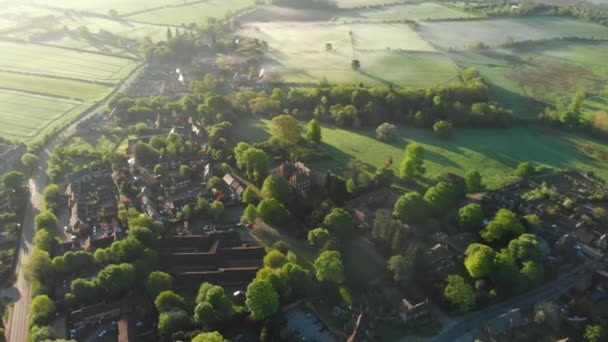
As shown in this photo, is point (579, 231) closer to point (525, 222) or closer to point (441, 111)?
point (525, 222)

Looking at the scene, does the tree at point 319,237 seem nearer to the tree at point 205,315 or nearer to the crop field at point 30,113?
the tree at point 205,315

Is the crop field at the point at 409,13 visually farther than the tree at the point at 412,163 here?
Yes

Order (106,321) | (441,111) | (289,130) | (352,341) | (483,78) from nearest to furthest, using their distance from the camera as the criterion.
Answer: (352,341)
(106,321)
(289,130)
(441,111)
(483,78)

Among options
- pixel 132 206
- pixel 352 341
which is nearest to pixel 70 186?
pixel 132 206

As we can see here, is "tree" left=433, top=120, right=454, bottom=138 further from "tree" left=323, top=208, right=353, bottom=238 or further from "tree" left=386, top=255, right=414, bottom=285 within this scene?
"tree" left=386, top=255, right=414, bottom=285

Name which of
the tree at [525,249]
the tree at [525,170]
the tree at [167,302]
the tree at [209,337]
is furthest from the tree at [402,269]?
the tree at [525,170]
